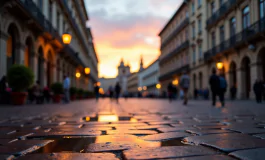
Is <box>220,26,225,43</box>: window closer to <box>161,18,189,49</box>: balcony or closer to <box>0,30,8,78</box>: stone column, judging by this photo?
<box>161,18,189,49</box>: balcony

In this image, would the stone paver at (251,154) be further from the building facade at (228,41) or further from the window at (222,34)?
the window at (222,34)

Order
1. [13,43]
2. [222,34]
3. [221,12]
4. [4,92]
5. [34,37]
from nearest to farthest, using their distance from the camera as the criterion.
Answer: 1. [4,92]
2. [13,43]
3. [34,37]
4. [221,12]
5. [222,34]

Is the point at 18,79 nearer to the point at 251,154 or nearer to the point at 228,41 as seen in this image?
the point at 251,154

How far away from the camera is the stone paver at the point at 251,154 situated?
216cm

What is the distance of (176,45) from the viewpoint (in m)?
50.8

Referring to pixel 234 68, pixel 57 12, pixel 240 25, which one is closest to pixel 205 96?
pixel 234 68

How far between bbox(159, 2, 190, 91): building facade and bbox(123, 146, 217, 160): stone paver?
39.5 metres

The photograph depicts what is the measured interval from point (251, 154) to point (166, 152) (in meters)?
0.65

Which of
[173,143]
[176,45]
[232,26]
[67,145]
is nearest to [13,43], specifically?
[67,145]

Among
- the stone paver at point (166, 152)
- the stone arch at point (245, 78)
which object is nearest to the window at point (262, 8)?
the stone arch at point (245, 78)

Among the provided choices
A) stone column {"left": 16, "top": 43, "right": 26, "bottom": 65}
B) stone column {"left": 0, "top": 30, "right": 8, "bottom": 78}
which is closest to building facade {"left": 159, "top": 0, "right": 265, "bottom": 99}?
stone column {"left": 16, "top": 43, "right": 26, "bottom": 65}

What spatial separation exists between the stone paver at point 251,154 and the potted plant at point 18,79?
38.0 feet

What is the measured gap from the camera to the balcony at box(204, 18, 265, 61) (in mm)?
21337

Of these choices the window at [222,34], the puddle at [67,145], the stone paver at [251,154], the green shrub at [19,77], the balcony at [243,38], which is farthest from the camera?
the window at [222,34]
